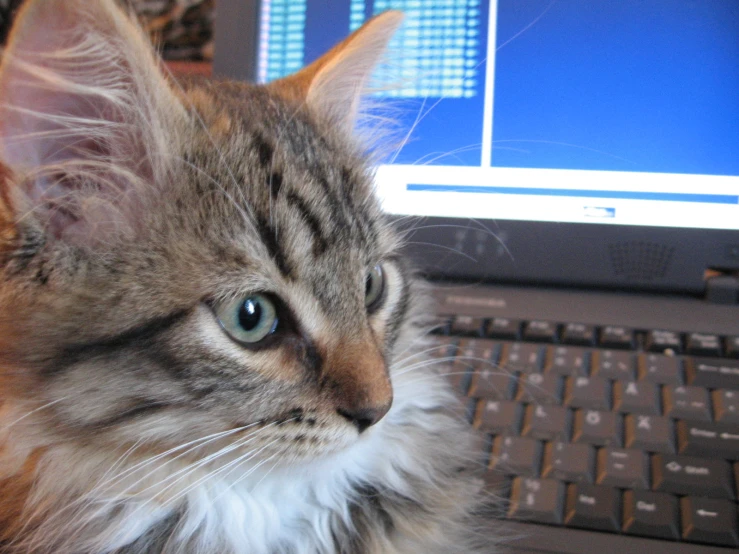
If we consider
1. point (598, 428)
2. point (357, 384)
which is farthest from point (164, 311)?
point (598, 428)

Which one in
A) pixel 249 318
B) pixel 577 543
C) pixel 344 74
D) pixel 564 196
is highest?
pixel 344 74

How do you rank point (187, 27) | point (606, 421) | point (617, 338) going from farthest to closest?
1. point (187, 27)
2. point (617, 338)
3. point (606, 421)

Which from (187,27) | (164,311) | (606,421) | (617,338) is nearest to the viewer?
(164,311)

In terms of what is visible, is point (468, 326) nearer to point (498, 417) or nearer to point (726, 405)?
point (498, 417)

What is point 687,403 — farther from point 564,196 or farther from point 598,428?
point 564,196

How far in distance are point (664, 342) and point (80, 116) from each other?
2.30ft

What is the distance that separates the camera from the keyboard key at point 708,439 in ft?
2.10

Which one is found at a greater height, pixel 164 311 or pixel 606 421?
pixel 164 311

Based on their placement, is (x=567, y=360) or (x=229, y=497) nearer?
(x=229, y=497)

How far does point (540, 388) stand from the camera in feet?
2.45

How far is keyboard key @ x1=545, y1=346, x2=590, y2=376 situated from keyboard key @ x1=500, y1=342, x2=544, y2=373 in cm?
1

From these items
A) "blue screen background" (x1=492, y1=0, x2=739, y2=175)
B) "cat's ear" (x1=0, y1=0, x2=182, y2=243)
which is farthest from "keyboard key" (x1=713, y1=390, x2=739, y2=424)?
"cat's ear" (x1=0, y1=0, x2=182, y2=243)

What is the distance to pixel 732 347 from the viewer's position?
763mm

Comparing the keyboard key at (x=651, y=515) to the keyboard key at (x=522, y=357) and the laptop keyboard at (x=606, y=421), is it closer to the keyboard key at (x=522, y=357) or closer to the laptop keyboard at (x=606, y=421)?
the laptop keyboard at (x=606, y=421)
